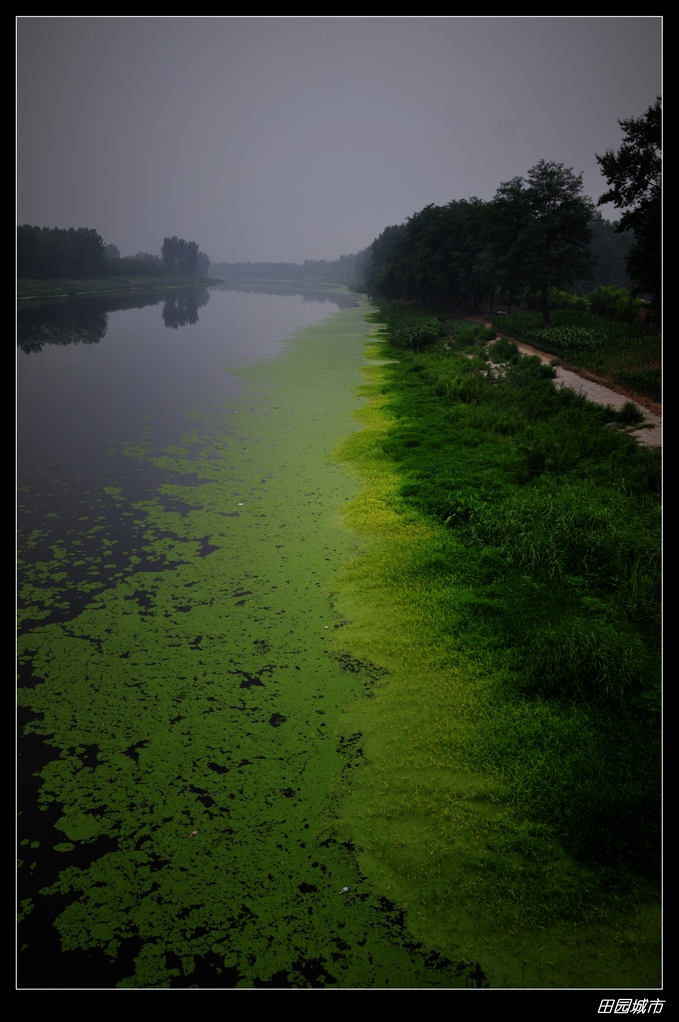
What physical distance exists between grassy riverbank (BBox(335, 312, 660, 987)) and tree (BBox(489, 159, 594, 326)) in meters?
20.4

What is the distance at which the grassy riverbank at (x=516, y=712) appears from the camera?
3.30m

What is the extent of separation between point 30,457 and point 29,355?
47.4ft

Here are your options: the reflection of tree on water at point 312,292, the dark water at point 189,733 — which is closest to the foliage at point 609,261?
the reflection of tree on water at point 312,292

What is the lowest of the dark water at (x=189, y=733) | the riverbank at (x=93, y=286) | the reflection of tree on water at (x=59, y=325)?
the dark water at (x=189, y=733)

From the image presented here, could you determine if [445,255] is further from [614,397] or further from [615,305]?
[614,397]

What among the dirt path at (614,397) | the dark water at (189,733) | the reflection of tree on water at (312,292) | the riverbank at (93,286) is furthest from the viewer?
the reflection of tree on water at (312,292)

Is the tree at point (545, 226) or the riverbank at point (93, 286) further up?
the riverbank at point (93, 286)

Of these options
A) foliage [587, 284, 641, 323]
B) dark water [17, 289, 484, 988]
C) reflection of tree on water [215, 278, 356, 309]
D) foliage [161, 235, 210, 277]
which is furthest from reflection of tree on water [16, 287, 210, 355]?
foliage [161, 235, 210, 277]

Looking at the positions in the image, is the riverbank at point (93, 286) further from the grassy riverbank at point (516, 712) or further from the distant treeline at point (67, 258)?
the grassy riverbank at point (516, 712)

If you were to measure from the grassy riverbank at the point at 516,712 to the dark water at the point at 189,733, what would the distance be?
29 centimetres

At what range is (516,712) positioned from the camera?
4820mm

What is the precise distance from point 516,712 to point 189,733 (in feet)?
9.12

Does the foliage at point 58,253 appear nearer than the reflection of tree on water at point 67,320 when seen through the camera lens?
No
